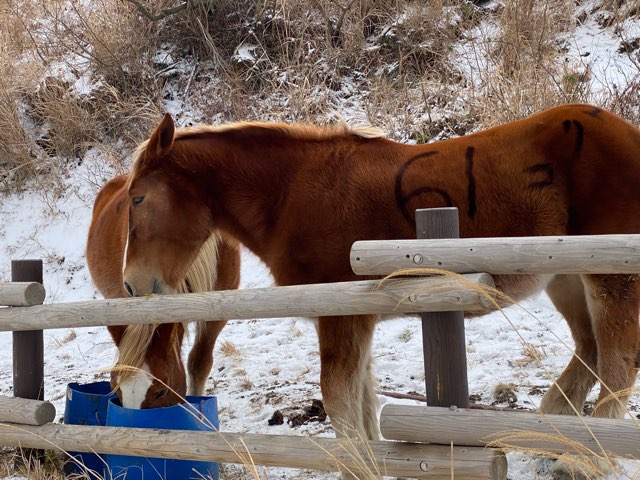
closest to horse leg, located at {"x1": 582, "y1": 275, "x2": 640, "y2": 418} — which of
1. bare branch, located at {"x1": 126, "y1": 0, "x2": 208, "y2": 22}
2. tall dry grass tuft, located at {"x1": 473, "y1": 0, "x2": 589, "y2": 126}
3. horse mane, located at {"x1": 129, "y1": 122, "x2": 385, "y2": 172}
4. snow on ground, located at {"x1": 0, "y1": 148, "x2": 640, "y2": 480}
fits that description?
snow on ground, located at {"x1": 0, "y1": 148, "x2": 640, "y2": 480}

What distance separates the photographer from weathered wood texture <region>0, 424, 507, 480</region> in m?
2.63

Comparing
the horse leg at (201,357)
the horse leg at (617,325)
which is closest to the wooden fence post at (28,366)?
the horse leg at (201,357)

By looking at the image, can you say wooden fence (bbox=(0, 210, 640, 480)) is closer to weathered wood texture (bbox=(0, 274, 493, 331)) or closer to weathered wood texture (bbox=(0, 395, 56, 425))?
weathered wood texture (bbox=(0, 274, 493, 331))

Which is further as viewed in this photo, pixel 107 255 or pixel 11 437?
pixel 107 255

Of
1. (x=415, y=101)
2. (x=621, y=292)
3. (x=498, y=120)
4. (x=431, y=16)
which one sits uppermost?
(x=431, y=16)

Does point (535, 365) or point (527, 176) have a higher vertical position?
point (527, 176)

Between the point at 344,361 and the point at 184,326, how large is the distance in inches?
53.5

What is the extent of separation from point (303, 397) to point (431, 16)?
6.33m

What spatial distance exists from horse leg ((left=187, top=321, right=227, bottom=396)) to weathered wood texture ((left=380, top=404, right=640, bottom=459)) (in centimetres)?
235

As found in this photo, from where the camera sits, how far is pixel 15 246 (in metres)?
9.23

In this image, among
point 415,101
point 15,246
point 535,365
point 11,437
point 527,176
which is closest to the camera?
point 527,176

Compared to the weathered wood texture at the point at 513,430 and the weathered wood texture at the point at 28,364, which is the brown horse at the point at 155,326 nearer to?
the weathered wood texture at the point at 28,364

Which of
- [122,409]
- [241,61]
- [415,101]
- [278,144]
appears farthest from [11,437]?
[241,61]

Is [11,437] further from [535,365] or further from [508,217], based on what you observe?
[535,365]
